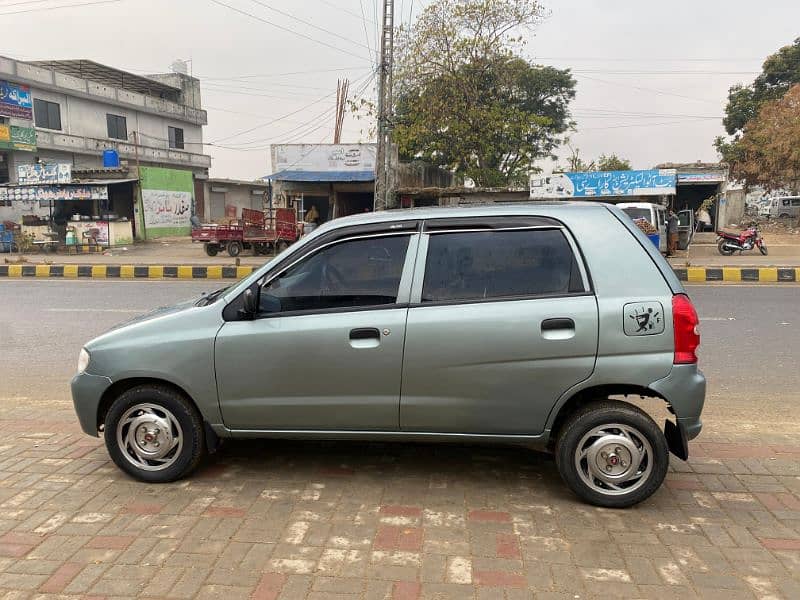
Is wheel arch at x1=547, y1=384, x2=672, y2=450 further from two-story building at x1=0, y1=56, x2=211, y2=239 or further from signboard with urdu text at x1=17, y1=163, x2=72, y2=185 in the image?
signboard with urdu text at x1=17, y1=163, x2=72, y2=185

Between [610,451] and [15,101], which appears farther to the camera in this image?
[15,101]

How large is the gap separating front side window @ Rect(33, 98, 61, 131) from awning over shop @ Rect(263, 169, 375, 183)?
12987 mm

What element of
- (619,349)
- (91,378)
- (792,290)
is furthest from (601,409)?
(792,290)

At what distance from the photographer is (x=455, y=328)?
308 cm

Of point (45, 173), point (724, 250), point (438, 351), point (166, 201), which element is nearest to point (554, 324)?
point (438, 351)

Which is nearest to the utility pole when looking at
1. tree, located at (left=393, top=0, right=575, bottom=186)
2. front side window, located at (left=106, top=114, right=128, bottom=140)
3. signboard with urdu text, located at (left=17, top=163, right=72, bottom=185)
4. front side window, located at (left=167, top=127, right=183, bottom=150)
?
tree, located at (left=393, top=0, right=575, bottom=186)

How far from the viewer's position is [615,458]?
3.11 m

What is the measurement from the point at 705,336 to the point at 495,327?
5374 mm

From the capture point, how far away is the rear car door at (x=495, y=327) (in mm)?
3045

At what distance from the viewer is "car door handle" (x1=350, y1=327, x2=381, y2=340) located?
313 cm

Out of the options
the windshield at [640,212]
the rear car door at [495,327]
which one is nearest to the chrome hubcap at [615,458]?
the rear car door at [495,327]

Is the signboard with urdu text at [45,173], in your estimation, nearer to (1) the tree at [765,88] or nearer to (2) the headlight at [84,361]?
(2) the headlight at [84,361]

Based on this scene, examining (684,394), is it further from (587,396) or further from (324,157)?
(324,157)

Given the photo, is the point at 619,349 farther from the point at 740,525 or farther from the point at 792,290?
the point at 792,290
